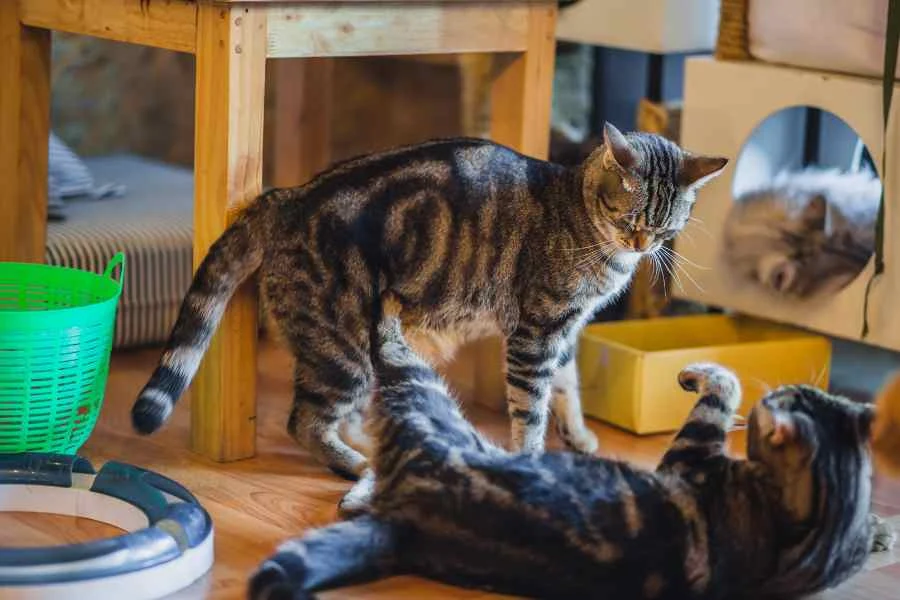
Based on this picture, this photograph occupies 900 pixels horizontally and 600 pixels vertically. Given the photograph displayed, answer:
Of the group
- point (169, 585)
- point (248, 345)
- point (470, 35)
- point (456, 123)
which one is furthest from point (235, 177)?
point (456, 123)

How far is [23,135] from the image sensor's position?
2.99 meters

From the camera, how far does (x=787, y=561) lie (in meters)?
2.03

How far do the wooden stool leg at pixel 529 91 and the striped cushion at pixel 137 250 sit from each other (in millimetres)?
801

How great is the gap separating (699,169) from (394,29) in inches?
24.5

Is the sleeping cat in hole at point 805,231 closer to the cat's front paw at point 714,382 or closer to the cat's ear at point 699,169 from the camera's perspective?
the cat's ear at point 699,169

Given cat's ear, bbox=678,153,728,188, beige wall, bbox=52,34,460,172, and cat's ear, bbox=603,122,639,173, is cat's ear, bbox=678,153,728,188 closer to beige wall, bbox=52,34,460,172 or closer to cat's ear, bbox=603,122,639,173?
cat's ear, bbox=603,122,639,173

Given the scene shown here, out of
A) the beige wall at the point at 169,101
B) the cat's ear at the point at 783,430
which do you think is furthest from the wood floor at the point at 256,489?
the beige wall at the point at 169,101

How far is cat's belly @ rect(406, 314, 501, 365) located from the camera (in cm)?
264

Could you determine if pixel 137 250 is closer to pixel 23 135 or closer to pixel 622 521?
pixel 23 135

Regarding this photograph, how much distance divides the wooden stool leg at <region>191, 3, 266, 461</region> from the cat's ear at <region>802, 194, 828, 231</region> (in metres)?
1.24

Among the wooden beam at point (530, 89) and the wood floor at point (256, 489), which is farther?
the wooden beam at point (530, 89)

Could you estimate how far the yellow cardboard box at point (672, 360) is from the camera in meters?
2.91

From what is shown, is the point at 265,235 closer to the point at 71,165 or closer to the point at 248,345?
the point at 248,345

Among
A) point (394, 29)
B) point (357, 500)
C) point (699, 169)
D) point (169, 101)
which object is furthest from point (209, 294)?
point (169, 101)
